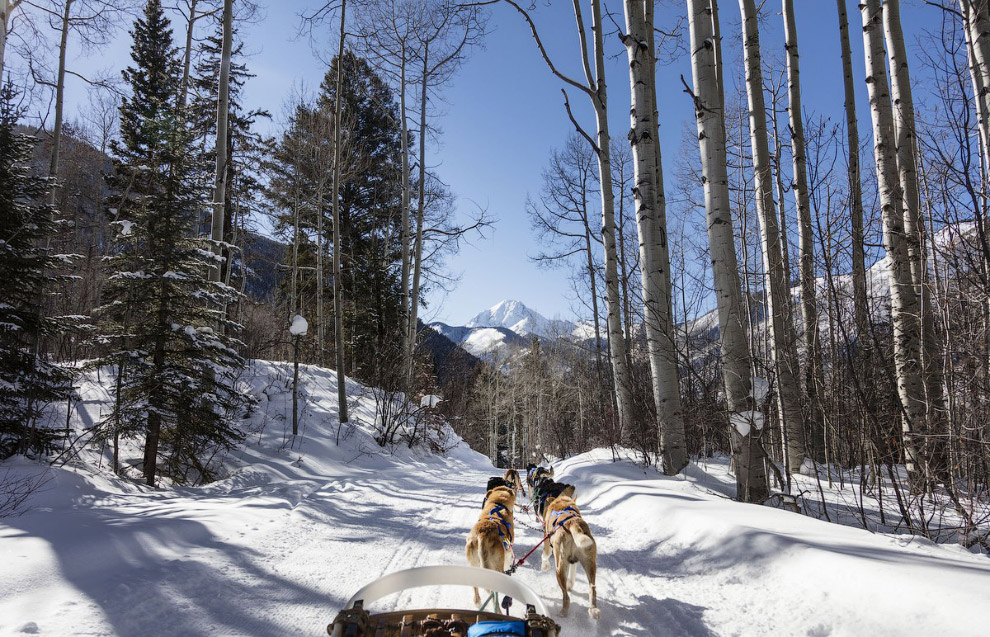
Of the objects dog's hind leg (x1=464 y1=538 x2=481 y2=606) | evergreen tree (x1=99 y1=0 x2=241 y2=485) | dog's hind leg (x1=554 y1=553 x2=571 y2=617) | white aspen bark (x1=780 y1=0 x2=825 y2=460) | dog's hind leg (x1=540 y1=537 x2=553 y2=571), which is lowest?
dog's hind leg (x1=540 y1=537 x2=553 y2=571)

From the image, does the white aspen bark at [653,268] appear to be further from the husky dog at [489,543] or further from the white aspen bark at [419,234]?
the white aspen bark at [419,234]

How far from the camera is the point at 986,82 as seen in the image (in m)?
6.80

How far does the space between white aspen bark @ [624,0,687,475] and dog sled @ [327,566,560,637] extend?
221 inches

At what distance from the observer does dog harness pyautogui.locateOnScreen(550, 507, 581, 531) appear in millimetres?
3514

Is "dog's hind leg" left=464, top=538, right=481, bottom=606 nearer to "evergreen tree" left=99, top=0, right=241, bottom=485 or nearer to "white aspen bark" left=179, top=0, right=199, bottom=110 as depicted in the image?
"evergreen tree" left=99, top=0, right=241, bottom=485

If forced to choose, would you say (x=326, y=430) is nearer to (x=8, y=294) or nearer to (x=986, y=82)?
(x=8, y=294)

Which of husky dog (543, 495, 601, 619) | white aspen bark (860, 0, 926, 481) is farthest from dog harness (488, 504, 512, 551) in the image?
white aspen bark (860, 0, 926, 481)

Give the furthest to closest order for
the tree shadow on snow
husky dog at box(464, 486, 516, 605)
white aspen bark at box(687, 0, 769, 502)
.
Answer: white aspen bark at box(687, 0, 769, 502), husky dog at box(464, 486, 516, 605), the tree shadow on snow

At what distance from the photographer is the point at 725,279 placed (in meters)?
6.22

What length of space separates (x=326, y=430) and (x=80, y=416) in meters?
4.88

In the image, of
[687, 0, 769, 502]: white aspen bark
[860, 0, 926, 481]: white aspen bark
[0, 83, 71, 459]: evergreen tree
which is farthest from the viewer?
[0, 83, 71, 459]: evergreen tree

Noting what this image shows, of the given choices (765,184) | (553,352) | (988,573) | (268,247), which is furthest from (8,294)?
(553,352)

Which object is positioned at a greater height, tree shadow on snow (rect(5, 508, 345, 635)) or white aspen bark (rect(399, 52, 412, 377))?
white aspen bark (rect(399, 52, 412, 377))

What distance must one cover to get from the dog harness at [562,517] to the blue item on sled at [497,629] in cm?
161
